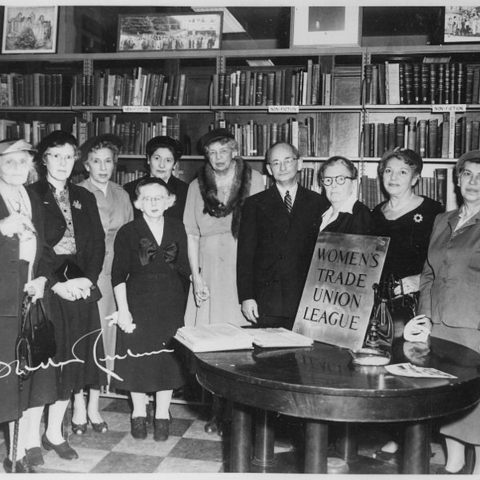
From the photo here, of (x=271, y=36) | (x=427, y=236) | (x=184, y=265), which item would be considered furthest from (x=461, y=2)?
(x=271, y=36)

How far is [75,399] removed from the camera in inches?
123

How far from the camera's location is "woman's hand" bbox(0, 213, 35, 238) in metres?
2.28

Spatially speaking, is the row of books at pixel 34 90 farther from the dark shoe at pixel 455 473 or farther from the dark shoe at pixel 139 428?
the dark shoe at pixel 455 473

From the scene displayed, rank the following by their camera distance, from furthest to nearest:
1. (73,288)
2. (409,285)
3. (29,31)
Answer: (29,31) < (73,288) < (409,285)

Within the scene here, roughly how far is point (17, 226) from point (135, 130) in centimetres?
212

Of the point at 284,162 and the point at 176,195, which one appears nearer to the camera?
the point at 284,162

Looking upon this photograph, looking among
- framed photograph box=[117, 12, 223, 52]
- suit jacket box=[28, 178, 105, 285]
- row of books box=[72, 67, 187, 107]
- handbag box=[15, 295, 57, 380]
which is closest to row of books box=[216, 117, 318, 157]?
row of books box=[72, 67, 187, 107]

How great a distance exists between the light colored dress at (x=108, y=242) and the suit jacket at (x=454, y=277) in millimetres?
1773

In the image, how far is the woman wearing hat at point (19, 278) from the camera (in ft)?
7.42

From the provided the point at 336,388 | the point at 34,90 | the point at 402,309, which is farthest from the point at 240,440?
the point at 34,90

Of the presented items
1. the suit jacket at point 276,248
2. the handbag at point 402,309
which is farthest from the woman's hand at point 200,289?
the handbag at point 402,309

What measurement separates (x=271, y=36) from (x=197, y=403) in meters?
4.48

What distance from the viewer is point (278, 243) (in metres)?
2.71

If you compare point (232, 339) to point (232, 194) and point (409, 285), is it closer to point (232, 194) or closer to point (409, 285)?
point (409, 285)
